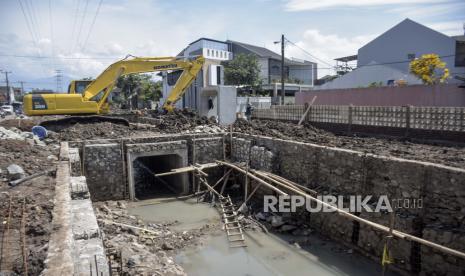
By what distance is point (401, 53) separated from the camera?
3316cm

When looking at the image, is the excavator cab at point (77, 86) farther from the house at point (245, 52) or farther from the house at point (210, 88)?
the house at point (245, 52)

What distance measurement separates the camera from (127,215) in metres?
10.8

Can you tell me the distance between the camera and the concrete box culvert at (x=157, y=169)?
12535 mm

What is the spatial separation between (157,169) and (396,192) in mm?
11576

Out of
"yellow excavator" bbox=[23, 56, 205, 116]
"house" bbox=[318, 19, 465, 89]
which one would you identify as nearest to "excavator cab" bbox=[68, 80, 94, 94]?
"yellow excavator" bbox=[23, 56, 205, 116]

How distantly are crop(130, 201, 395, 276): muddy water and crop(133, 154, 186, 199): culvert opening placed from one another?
4738 millimetres

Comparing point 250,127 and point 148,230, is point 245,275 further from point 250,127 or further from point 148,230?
point 250,127

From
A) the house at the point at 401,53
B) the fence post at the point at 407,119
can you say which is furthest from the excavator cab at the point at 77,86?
the house at the point at 401,53

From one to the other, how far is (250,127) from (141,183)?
17.5ft

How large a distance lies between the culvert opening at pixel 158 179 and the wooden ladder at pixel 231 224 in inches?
95.2

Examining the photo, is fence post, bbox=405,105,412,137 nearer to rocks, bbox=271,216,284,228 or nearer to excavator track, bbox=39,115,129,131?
rocks, bbox=271,216,284,228

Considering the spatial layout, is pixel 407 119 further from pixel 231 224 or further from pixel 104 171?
pixel 104 171

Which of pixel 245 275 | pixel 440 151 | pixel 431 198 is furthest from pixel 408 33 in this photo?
pixel 245 275

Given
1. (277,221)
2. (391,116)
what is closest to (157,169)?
(277,221)
